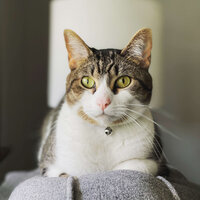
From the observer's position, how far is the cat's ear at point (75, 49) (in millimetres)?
589

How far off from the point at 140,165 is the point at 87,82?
0.22 meters

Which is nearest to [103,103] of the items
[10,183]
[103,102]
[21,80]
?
[103,102]

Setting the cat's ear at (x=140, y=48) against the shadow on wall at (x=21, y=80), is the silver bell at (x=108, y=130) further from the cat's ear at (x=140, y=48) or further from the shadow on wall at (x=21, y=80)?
the shadow on wall at (x=21, y=80)

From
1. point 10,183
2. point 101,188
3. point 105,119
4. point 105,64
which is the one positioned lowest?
point 10,183

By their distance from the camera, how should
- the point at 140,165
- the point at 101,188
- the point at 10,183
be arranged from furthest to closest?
the point at 10,183 → the point at 140,165 → the point at 101,188

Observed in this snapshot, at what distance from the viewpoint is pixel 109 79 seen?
58cm

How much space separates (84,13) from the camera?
0.73m

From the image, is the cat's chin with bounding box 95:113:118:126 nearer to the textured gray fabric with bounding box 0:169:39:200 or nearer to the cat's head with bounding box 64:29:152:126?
the cat's head with bounding box 64:29:152:126

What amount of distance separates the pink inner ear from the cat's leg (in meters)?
0.15

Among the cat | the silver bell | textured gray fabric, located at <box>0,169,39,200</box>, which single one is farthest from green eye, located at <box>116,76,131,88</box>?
textured gray fabric, located at <box>0,169,39,200</box>

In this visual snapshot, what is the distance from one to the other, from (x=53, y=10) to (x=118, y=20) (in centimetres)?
24

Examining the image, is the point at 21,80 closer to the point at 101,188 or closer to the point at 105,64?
the point at 105,64

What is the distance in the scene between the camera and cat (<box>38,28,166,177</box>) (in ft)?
1.90

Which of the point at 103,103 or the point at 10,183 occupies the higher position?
the point at 103,103
